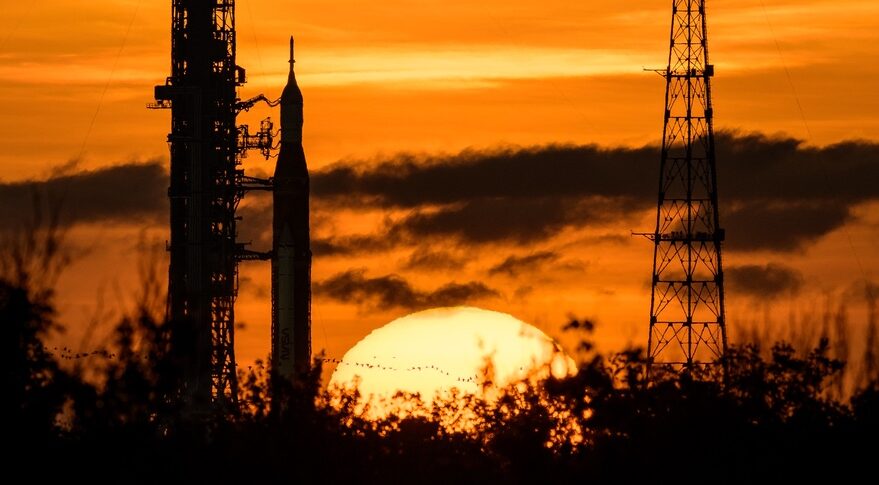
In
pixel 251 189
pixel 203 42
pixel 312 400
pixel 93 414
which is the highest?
pixel 203 42

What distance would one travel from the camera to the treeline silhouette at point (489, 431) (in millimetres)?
52500

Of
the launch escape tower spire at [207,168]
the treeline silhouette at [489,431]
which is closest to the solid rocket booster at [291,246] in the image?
the launch escape tower spire at [207,168]

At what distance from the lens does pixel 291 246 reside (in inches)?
5281

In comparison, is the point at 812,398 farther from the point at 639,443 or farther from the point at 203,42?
the point at 203,42

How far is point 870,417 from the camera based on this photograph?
2662 inches

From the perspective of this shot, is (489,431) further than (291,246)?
No

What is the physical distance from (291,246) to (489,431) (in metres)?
56.7

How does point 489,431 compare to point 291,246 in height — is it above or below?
below

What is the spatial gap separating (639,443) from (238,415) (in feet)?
57.7

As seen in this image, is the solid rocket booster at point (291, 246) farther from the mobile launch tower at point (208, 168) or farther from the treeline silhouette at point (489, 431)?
the treeline silhouette at point (489, 431)

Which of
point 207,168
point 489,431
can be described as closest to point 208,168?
point 207,168

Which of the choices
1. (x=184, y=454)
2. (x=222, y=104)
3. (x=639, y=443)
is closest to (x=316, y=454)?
(x=184, y=454)

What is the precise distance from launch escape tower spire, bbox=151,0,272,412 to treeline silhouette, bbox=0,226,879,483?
4646 centimetres

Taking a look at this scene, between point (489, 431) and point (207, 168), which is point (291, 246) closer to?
point (207, 168)
